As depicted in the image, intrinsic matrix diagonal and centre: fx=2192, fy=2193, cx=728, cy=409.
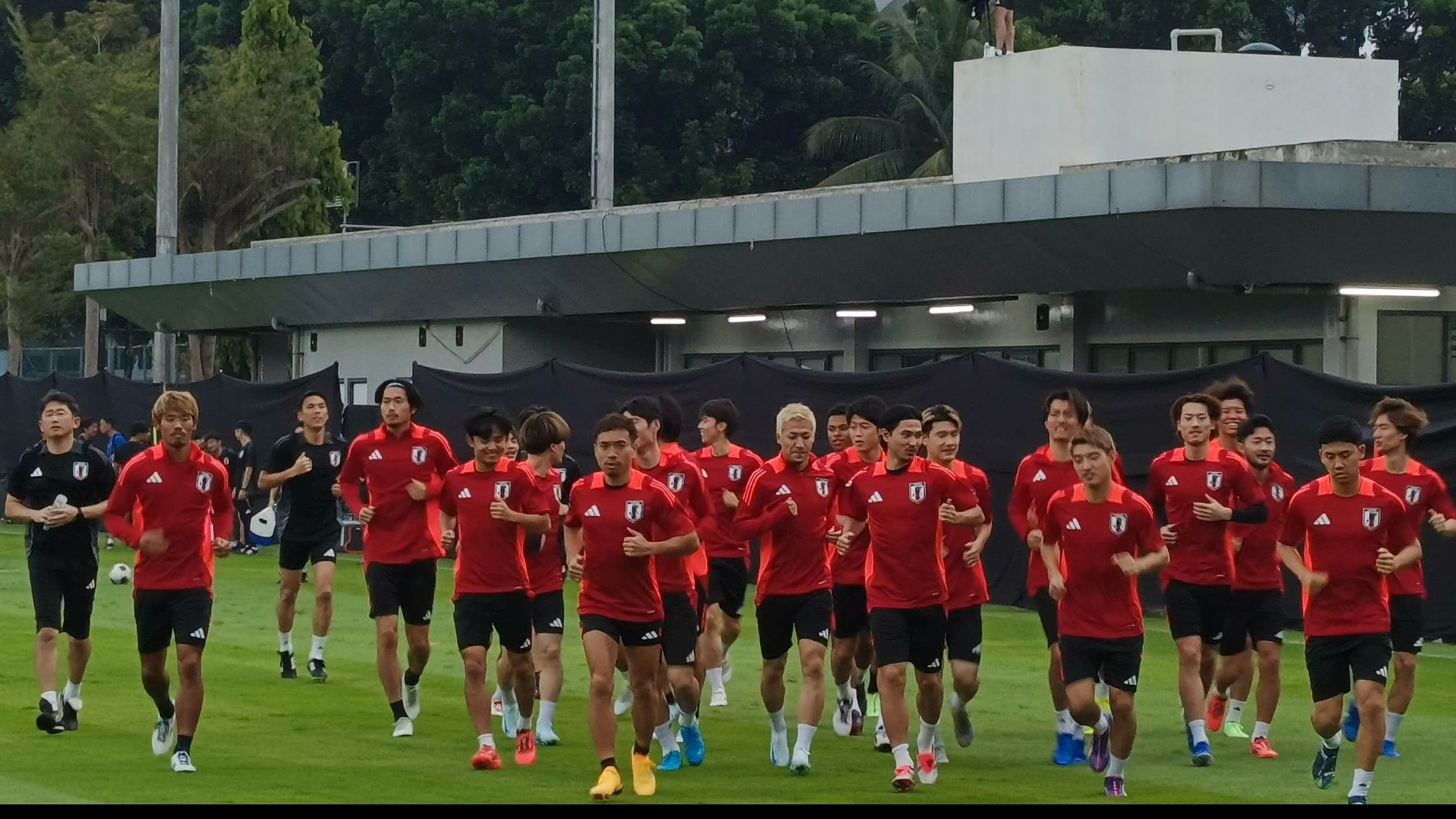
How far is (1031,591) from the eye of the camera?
1296 centimetres

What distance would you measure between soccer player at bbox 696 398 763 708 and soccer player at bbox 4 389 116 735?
3745 millimetres

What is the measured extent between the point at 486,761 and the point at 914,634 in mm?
2408

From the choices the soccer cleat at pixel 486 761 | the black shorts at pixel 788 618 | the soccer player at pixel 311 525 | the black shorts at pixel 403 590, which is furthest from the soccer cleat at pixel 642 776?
the soccer player at pixel 311 525

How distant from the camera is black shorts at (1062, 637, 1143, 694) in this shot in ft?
35.6

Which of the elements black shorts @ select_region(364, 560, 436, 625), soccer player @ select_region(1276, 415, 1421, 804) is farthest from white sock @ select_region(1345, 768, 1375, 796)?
black shorts @ select_region(364, 560, 436, 625)

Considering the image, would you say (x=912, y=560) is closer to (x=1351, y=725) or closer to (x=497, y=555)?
(x=497, y=555)

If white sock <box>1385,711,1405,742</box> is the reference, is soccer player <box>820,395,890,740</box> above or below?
above

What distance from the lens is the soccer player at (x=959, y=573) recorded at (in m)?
11.8

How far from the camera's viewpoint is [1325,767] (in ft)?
36.4

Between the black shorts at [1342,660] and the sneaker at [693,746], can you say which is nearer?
the black shorts at [1342,660]

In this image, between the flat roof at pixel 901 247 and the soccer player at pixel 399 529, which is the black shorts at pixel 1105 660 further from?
the flat roof at pixel 901 247

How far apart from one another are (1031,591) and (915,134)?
47746 millimetres

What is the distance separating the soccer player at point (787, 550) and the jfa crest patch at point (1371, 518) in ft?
10.1

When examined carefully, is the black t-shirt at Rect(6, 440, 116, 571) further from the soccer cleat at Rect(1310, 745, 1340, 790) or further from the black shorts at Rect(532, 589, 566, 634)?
the soccer cleat at Rect(1310, 745, 1340, 790)
